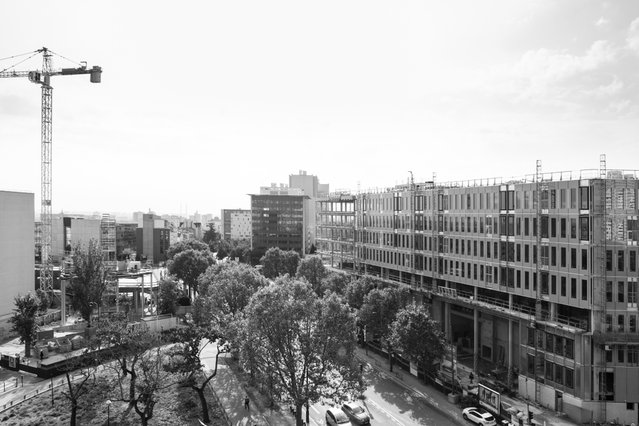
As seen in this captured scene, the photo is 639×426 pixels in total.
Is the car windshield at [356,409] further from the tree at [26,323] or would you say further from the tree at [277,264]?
the tree at [277,264]

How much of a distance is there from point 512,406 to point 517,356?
10.3 meters

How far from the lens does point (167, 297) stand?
8388 centimetres

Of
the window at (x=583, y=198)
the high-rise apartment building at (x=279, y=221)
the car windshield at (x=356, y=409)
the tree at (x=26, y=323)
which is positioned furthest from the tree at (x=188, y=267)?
the window at (x=583, y=198)

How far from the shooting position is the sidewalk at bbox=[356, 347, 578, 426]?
46375 mm

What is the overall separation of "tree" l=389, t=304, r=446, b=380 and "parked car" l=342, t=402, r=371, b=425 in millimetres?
9407

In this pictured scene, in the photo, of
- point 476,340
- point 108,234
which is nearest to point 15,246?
point 108,234

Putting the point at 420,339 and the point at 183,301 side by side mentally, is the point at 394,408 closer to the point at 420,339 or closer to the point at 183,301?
the point at 420,339

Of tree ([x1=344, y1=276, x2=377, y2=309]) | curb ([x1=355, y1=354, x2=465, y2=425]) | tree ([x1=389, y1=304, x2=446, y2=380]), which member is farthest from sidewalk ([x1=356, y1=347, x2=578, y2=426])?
tree ([x1=344, y1=276, x2=377, y2=309])

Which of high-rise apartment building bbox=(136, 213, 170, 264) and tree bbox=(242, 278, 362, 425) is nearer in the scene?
Answer: tree bbox=(242, 278, 362, 425)

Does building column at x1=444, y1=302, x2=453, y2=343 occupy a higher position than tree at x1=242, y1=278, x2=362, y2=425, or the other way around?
tree at x1=242, y1=278, x2=362, y2=425

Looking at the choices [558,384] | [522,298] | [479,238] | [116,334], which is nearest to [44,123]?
[116,334]

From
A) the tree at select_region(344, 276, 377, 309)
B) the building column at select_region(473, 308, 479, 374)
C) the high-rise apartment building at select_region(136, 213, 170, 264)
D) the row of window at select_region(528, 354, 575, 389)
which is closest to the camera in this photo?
the row of window at select_region(528, 354, 575, 389)

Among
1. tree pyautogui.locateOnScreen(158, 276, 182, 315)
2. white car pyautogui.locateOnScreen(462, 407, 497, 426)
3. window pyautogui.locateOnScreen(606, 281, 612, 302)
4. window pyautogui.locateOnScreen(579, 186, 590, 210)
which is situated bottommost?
white car pyautogui.locateOnScreen(462, 407, 497, 426)

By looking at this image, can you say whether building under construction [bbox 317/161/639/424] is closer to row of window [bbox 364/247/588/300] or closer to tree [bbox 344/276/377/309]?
row of window [bbox 364/247/588/300]
